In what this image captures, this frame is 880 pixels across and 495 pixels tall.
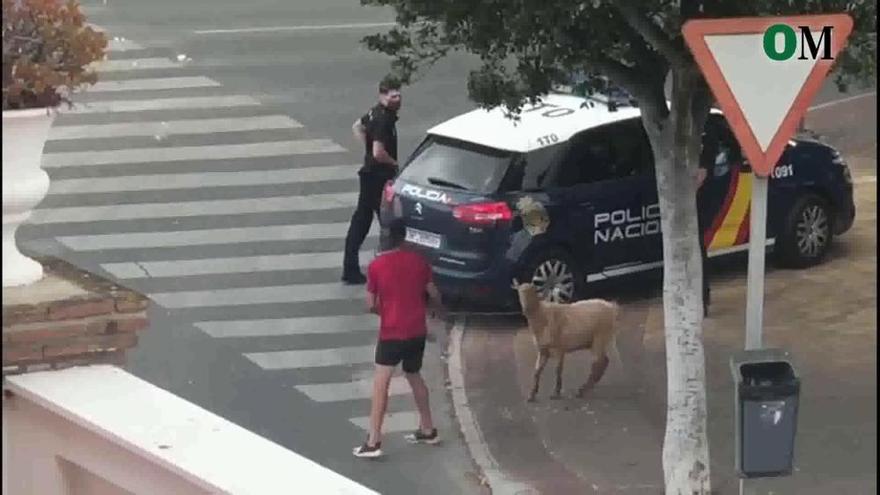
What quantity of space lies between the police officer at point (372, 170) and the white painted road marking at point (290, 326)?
884 mm

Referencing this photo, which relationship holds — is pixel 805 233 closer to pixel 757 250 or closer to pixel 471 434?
pixel 471 434

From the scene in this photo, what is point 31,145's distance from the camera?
384 centimetres

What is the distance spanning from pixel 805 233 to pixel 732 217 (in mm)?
1030

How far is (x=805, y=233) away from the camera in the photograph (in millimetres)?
15664

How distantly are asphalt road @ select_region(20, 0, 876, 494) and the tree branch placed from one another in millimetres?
3014

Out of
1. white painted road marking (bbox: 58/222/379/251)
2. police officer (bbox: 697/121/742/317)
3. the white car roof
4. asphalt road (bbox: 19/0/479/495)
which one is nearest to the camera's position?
asphalt road (bbox: 19/0/479/495)

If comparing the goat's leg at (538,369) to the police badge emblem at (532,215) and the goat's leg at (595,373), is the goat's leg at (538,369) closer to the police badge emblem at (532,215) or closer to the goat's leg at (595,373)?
the goat's leg at (595,373)

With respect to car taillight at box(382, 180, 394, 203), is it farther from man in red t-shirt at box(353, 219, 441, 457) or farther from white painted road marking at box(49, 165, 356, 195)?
white painted road marking at box(49, 165, 356, 195)

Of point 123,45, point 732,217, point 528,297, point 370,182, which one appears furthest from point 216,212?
point 123,45

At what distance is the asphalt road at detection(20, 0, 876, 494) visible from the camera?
12297mm

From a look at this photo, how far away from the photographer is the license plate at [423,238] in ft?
46.0

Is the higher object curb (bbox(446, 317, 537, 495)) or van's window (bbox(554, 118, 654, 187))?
van's window (bbox(554, 118, 654, 187))

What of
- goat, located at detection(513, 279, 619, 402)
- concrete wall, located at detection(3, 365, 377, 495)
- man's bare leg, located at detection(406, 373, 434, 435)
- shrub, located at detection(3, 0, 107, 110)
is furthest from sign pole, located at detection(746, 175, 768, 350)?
goat, located at detection(513, 279, 619, 402)

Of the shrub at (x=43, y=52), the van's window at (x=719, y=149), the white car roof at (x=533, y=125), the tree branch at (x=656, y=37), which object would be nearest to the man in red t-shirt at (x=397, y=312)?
the tree branch at (x=656, y=37)
